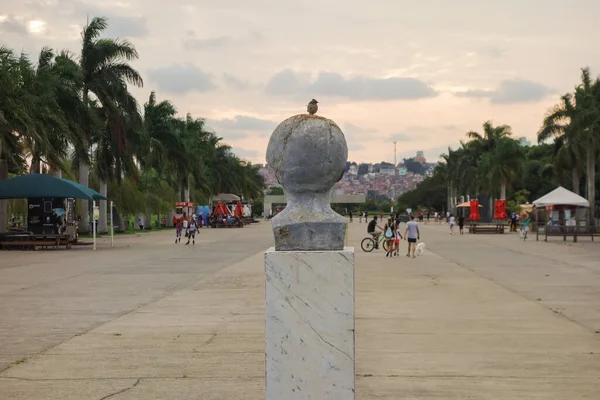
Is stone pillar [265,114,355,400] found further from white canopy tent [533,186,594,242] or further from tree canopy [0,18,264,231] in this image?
white canopy tent [533,186,594,242]

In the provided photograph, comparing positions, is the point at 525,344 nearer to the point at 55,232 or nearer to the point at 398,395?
the point at 398,395

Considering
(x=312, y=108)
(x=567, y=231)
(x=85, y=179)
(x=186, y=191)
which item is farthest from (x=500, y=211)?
(x=312, y=108)

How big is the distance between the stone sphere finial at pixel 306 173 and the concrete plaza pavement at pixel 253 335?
6.99 feet

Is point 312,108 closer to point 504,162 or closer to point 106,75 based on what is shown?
point 106,75

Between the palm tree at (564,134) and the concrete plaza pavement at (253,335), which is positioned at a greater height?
the palm tree at (564,134)

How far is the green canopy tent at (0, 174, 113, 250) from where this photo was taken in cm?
3694

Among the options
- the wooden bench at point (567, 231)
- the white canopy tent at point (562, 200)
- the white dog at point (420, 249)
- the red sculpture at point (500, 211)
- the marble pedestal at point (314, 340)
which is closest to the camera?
the marble pedestal at point (314, 340)

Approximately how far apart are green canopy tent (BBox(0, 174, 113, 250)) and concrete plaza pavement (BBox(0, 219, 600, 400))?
545 inches

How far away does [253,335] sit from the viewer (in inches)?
461

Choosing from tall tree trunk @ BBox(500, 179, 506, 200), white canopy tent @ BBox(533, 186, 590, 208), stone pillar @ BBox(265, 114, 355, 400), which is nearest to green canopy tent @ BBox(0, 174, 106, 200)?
white canopy tent @ BBox(533, 186, 590, 208)

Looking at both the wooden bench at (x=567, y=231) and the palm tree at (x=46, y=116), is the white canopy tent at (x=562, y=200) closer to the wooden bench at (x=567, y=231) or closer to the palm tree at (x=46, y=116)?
the wooden bench at (x=567, y=231)

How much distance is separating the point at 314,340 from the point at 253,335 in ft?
17.8

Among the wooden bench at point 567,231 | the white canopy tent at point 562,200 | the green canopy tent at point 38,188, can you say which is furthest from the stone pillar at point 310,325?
the white canopy tent at point 562,200

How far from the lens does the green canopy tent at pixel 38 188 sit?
3694cm
